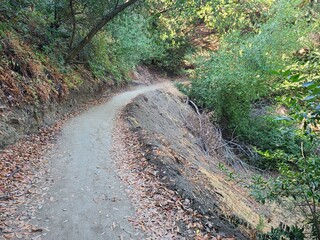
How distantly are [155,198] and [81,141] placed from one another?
3.87 meters

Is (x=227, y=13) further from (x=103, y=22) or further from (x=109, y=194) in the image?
(x=109, y=194)

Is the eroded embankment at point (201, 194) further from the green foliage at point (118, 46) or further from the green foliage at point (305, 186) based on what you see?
the green foliage at point (118, 46)

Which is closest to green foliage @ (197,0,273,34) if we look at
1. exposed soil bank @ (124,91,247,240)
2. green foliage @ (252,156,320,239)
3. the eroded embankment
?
exposed soil bank @ (124,91,247,240)

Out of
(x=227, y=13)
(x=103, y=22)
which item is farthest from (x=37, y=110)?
(x=227, y=13)

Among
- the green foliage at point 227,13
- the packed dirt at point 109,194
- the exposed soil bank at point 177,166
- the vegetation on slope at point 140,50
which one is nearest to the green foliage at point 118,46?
the vegetation on slope at point 140,50

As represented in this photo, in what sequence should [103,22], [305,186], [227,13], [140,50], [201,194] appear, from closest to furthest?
1. [305,186]
2. [201,194]
3. [103,22]
4. [227,13]
5. [140,50]

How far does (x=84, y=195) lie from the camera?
5.25 metres

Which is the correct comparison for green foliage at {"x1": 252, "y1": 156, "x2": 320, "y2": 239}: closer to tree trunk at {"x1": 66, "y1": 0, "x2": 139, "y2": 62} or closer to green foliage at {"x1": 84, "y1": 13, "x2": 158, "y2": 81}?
tree trunk at {"x1": 66, "y1": 0, "x2": 139, "y2": 62}

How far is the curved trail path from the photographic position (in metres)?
4.23

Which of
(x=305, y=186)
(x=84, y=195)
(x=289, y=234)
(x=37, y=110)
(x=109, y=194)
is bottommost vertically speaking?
(x=289, y=234)

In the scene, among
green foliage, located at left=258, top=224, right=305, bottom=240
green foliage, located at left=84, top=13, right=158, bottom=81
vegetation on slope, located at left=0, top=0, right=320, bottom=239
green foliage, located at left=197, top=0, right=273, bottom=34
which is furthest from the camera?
green foliage, located at left=84, top=13, right=158, bottom=81

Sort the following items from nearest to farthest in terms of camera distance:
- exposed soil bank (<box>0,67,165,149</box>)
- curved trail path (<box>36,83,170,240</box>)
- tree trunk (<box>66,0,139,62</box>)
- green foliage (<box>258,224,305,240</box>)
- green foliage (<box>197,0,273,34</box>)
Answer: green foliage (<box>258,224,305,240</box>), curved trail path (<box>36,83,170,240</box>), exposed soil bank (<box>0,67,165,149</box>), tree trunk (<box>66,0,139,62</box>), green foliage (<box>197,0,273,34</box>)

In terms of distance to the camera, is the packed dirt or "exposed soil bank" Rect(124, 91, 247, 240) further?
"exposed soil bank" Rect(124, 91, 247, 240)

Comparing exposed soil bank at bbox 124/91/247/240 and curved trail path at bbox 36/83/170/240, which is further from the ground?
curved trail path at bbox 36/83/170/240
